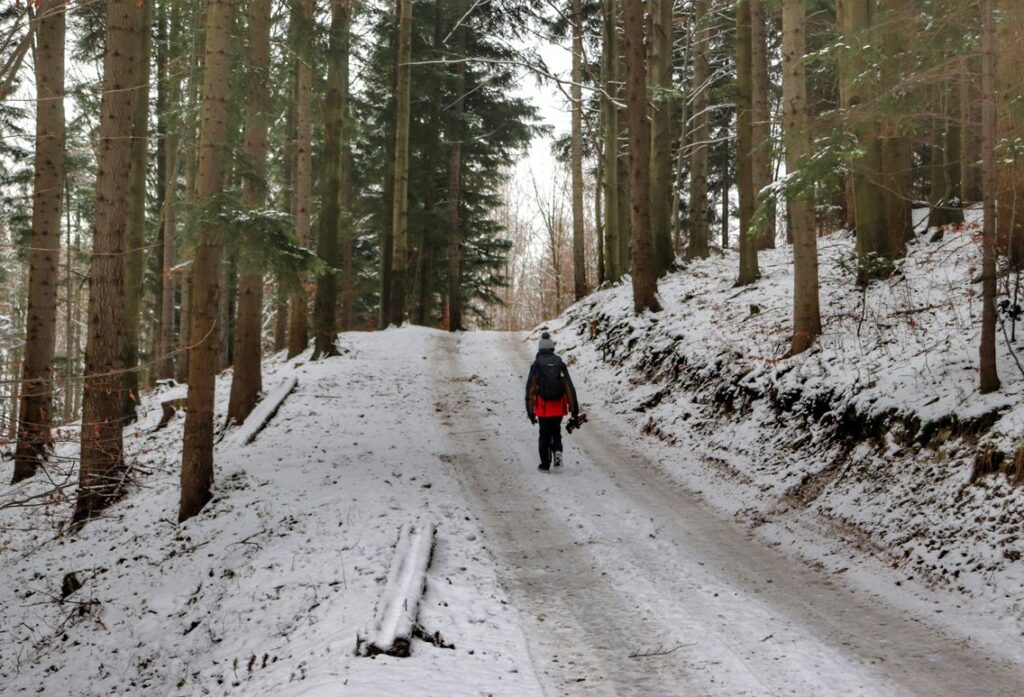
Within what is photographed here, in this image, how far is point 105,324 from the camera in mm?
9484

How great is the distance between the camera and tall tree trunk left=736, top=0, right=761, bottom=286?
53.6ft

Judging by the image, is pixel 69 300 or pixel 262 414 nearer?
pixel 262 414

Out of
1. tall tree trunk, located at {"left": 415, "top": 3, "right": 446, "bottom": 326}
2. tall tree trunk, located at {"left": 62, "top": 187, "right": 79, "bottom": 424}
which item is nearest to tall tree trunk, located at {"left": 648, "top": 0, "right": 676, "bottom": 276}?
tall tree trunk, located at {"left": 415, "top": 3, "right": 446, "bottom": 326}

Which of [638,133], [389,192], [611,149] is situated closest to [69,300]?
[389,192]

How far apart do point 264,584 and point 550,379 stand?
5192mm

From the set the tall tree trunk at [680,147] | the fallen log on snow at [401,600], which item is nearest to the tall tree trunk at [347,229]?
the tall tree trunk at [680,147]

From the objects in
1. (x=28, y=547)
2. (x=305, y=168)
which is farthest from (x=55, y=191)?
(x=305, y=168)

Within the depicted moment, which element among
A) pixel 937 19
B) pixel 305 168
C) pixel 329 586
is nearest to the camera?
pixel 329 586

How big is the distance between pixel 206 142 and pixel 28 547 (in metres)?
6.20

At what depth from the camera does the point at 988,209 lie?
747cm

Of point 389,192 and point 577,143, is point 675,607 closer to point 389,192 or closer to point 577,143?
point 577,143

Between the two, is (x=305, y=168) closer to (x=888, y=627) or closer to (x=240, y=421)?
(x=240, y=421)

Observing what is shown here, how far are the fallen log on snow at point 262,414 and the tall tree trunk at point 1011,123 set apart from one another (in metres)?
11.2

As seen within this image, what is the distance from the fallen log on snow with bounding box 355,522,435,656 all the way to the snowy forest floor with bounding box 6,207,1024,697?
0.43 ft
